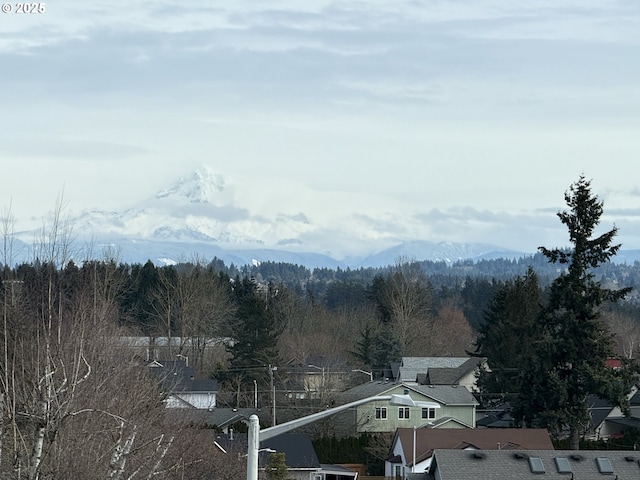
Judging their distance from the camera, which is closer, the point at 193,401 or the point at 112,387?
the point at 112,387

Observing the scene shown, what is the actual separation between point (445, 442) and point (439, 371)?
89.7ft

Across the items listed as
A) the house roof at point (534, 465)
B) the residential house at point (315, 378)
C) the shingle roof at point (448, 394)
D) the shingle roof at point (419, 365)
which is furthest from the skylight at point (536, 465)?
the shingle roof at point (419, 365)

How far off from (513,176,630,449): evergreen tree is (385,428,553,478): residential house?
952 millimetres

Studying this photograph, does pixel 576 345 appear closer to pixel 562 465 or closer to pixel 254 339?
pixel 562 465

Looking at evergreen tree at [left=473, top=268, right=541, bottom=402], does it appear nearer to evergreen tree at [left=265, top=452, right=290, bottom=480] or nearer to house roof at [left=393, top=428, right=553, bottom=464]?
house roof at [left=393, top=428, right=553, bottom=464]

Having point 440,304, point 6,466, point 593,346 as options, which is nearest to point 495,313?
point 593,346

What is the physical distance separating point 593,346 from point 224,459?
19.4 metres

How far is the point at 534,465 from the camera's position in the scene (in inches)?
1631

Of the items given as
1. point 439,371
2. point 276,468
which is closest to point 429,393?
point 439,371

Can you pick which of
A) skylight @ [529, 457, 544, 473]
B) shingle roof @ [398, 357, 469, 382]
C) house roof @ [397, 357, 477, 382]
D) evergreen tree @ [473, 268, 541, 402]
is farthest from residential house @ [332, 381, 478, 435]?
skylight @ [529, 457, 544, 473]

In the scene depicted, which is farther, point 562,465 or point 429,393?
point 429,393

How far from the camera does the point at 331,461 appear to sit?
57.2m

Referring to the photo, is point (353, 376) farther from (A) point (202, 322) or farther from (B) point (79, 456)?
(B) point (79, 456)

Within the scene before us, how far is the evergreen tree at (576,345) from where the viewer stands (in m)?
48.7
